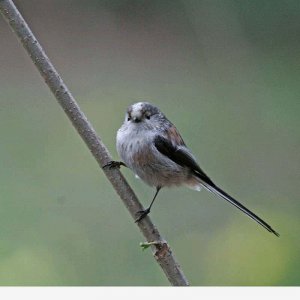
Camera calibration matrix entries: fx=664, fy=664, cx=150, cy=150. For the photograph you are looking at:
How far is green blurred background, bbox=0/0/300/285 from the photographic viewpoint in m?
1.36

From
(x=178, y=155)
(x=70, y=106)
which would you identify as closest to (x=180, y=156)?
(x=178, y=155)

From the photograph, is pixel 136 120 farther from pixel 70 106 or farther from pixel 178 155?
pixel 70 106

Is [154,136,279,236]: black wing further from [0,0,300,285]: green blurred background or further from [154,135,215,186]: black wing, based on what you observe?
[0,0,300,285]: green blurred background

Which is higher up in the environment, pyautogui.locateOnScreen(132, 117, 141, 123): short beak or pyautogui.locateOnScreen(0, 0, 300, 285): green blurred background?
pyautogui.locateOnScreen(0, 0, 300, 285): green blurred background

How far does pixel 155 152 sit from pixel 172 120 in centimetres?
74

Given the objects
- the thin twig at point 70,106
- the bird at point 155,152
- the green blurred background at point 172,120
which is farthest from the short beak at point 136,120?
the green blurred background at point 172,120

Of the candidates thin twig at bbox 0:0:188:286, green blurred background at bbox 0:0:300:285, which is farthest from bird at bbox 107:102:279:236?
green blurred background at bbox 0:0:300:285

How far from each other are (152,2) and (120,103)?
451 millimetres

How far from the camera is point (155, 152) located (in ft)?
3.07

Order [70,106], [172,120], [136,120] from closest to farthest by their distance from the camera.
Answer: [70,106]
[136,120]
[172,120]

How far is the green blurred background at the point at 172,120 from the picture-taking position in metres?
1.36

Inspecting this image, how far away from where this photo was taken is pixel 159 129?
0.94 meters

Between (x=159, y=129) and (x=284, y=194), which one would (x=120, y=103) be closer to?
(x=284, y=194)

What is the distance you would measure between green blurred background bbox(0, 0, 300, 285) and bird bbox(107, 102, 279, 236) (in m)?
0.33
